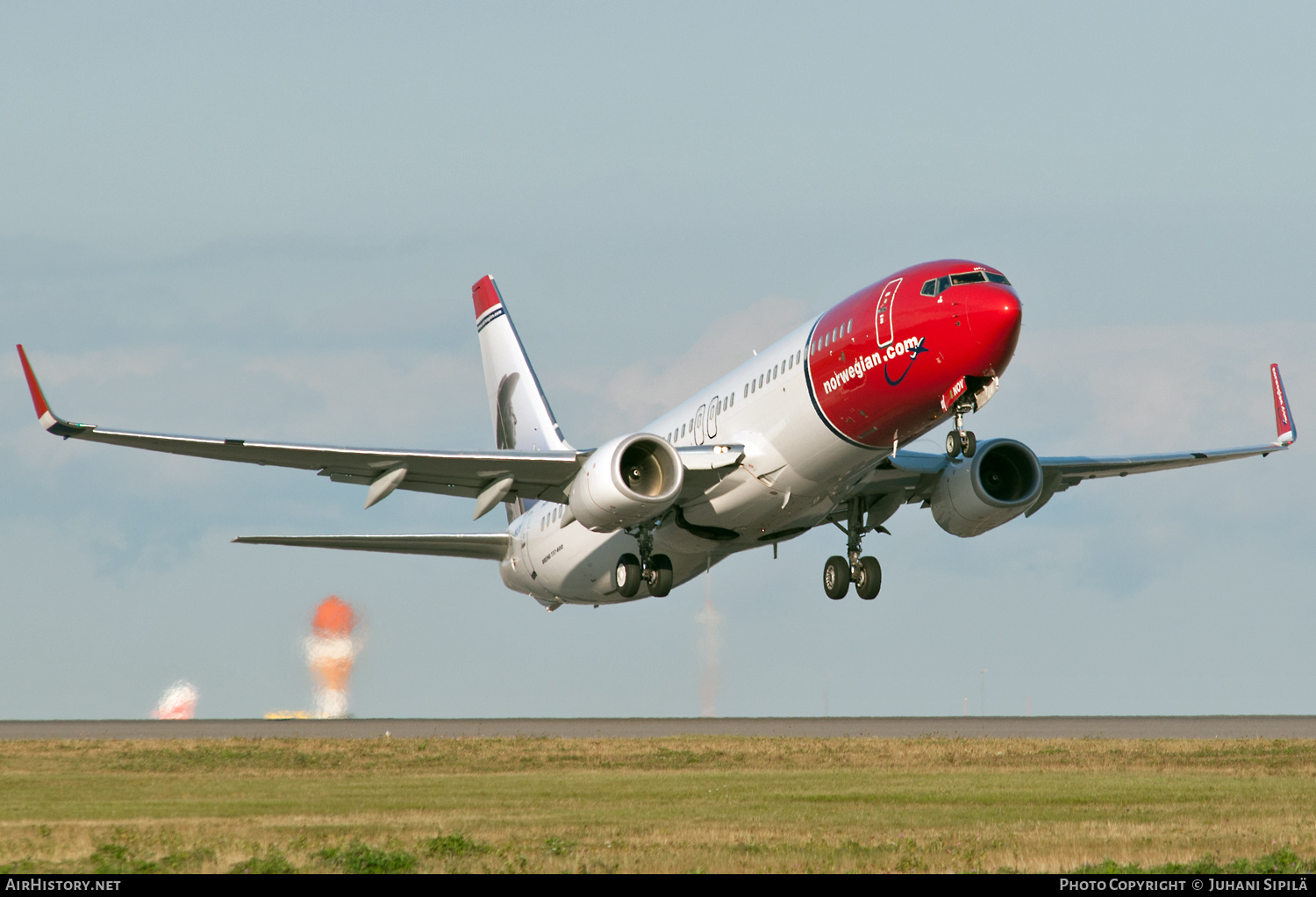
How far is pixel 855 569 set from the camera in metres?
35.9

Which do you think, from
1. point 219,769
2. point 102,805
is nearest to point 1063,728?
point 219,769

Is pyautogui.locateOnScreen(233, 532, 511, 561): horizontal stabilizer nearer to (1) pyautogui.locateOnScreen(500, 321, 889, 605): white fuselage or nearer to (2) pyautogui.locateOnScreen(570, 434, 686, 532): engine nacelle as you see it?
(1) pyautogui.locateOnScreen(500, 321, 889, 605): white fuselage

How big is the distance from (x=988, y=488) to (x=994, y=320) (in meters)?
9.35

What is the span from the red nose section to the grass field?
8.19 metres

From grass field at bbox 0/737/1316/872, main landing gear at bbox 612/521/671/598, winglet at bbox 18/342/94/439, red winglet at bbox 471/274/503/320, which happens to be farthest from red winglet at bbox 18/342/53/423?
red winglet at bbox 471/274/503/320

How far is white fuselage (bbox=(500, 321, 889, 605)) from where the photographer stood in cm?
3061

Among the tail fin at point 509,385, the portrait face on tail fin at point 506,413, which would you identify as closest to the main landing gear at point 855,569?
the tail fin at point 509,385

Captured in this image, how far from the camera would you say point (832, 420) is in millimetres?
29734

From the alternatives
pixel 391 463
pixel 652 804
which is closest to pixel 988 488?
pixel 652 804

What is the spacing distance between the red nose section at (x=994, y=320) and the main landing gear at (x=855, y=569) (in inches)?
371

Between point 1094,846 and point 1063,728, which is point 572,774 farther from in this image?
point 1063,728

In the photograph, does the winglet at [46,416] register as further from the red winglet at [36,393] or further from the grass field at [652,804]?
the grass field at [652,804]

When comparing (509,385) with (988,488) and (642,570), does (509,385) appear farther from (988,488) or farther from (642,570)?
(988,488)
